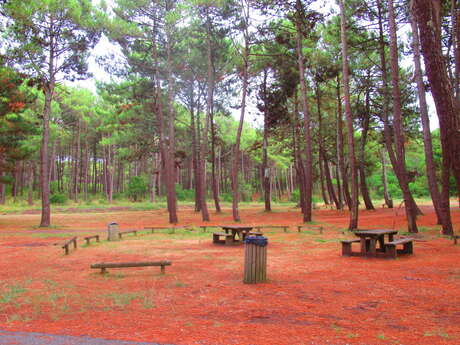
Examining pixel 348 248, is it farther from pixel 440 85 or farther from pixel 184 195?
pixel 184 195

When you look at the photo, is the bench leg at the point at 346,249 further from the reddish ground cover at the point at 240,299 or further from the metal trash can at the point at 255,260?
the metal trash can at the point at 255,260

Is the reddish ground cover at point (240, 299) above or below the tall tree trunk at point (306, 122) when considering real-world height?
below

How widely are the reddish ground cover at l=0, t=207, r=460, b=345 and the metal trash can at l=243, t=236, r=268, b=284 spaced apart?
20cm

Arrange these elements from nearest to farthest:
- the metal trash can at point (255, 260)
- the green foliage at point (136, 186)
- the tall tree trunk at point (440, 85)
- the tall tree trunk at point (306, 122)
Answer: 1. the tall tree trunk at point (440, 85)
2. the metal trash can at point (255, 260)
3. the tall tree trunk at point (306, 122)
4. the green foliage at point (136, 186)

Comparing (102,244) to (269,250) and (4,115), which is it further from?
(4,115)

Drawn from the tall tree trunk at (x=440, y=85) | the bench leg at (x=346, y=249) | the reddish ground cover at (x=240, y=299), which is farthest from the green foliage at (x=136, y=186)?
the tall tree trunk at (x=440, y=85)

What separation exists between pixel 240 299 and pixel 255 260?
1.08m

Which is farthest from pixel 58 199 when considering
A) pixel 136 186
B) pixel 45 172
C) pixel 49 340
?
pixel 49 340

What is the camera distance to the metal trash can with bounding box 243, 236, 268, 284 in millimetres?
6598

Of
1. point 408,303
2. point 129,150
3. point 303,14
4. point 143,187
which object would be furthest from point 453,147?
point 143,187

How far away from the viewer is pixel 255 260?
6613mm

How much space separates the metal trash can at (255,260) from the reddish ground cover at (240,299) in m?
0.20

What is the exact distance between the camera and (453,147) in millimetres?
6371

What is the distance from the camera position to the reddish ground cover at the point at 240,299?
4234 millimetres
